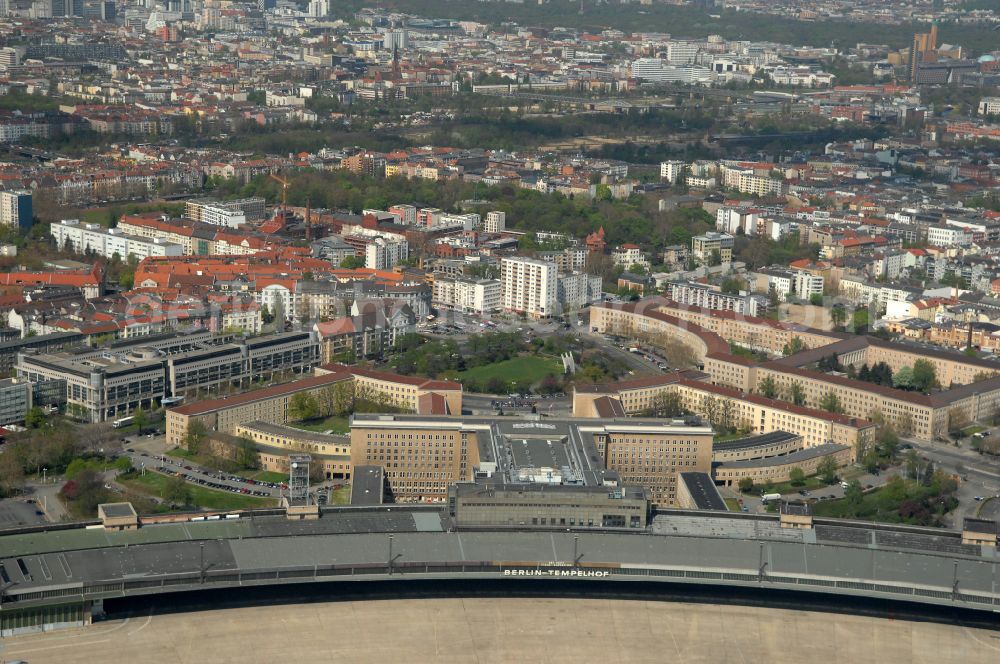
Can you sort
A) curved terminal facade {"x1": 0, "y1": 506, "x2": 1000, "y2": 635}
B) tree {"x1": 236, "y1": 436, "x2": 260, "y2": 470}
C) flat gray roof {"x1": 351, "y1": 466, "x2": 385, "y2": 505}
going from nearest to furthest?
curved terminal facade {"x1": 0, "y1": 506, "x2": 1000, "y2": 635} → flat gray roof {"x1": 351, "y1": 466, "x2": 385, "y2": 505} → tree {"x1": 236, "y1": 436, "x2": 260, "y2": 470}

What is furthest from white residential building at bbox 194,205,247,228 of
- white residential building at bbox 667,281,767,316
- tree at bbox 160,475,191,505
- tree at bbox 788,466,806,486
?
tree at bbox 788,466,806,486

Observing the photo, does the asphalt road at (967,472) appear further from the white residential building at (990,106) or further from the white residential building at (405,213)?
the white residential building at (990,106)

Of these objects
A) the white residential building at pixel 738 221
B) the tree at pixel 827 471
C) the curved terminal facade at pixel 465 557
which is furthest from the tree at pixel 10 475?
the white residential building at pixel 738 221

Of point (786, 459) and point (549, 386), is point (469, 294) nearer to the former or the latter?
point (549, 386)

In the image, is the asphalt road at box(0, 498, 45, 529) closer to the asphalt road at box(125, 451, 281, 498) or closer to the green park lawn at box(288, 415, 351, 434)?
the asphalt road at box(125, 451, 281, 498)

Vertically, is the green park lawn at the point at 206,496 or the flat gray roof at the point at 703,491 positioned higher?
the flat gray roof at the point at 703,491

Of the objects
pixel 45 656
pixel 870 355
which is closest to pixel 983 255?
pixel 870 355

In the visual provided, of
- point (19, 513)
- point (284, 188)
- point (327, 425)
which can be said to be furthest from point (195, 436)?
point (284, 188)

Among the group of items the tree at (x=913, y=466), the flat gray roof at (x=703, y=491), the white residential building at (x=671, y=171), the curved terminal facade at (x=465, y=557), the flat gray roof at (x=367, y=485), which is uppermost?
the white residential building at (x=671, y=171)
